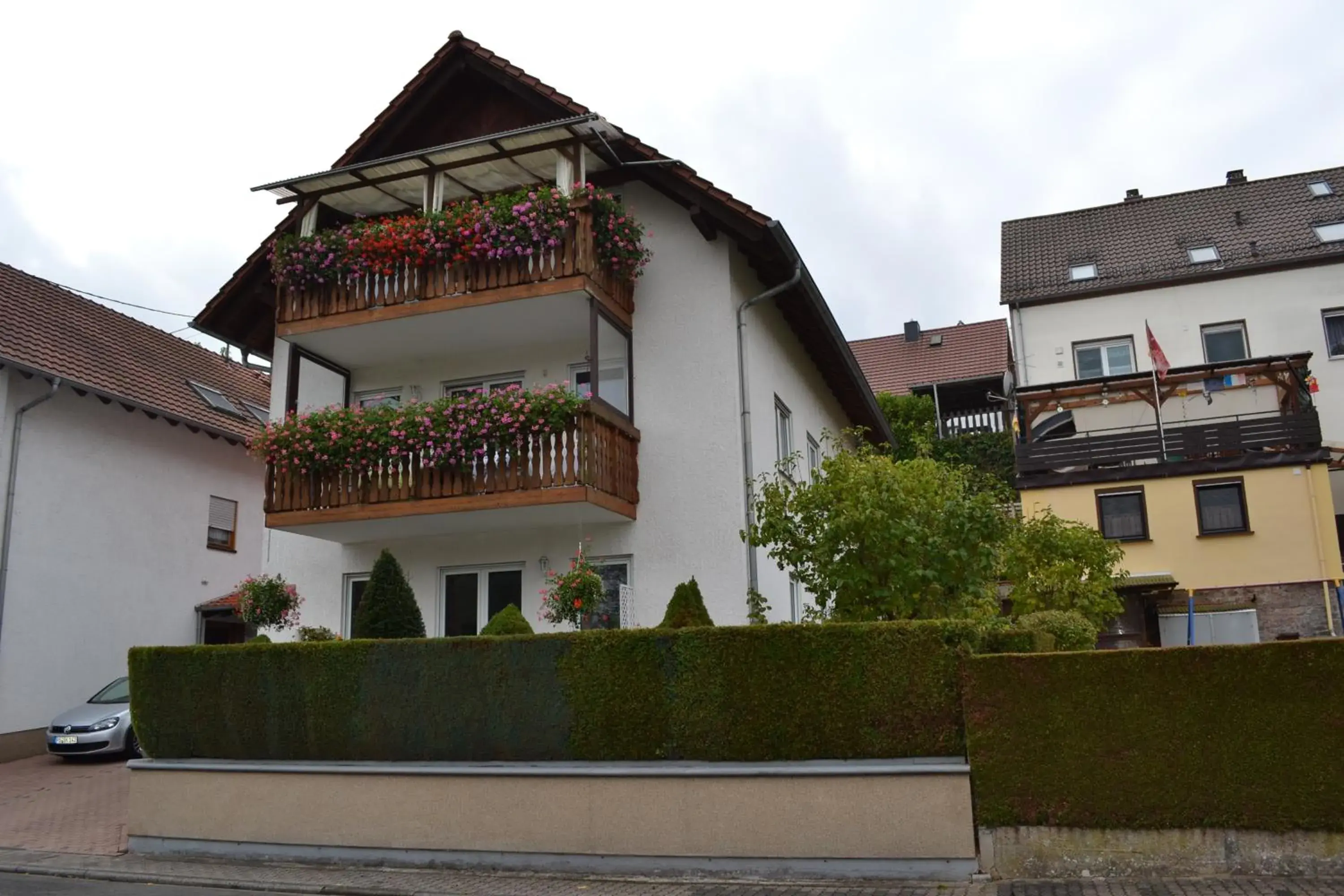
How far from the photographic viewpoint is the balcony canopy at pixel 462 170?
46.9 ft

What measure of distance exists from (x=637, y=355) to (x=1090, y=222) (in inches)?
995

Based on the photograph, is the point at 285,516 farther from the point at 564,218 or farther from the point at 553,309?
the point at 564,218

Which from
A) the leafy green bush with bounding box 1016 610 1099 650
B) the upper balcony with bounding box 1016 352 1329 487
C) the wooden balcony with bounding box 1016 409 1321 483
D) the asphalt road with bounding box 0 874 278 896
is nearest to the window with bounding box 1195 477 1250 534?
the upper balcony with bounding box 1016 352 1329 487

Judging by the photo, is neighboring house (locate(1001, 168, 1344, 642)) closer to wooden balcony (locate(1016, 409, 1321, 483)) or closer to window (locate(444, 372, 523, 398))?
wooden balcony (locate(1016, 409, 1321, 483))

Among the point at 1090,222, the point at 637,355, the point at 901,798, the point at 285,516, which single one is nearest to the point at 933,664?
the point at 901,798

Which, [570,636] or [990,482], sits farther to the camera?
[990,482]

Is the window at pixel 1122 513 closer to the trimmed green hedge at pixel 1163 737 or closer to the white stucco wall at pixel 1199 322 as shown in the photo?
the white stucco wall at pixel 1199 322

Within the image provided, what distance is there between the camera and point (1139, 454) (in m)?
24.6

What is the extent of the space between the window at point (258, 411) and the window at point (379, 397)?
9743 mm

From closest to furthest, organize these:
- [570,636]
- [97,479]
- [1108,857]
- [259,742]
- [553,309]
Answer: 1. [1108,857]
2. [570,636]
3. [259,742]
4. [553,309]
5. [97,479]

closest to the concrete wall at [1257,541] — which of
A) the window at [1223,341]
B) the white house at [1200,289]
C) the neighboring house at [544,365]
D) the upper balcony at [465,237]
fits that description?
the white house at [1200,289]

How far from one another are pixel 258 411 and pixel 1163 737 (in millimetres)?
22028

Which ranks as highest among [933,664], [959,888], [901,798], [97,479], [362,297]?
[362,297]

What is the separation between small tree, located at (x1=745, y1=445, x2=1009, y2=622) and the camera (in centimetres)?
1173
